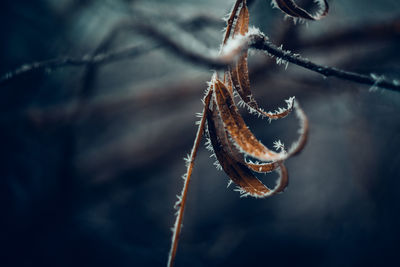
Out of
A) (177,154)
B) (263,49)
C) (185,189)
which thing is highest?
(177,154)

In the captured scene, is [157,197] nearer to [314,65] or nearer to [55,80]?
[55,80]

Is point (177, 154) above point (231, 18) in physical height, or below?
above

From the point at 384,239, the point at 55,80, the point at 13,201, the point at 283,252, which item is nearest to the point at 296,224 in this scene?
the point at 283,252

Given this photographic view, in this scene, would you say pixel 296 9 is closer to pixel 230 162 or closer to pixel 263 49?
pixel 263 49

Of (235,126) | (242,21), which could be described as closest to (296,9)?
(242,21)

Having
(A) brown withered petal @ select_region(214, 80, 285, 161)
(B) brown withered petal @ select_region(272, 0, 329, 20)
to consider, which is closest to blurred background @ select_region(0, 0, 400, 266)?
(B) brown withered petal @ select_region(272, 0, 329, 20)

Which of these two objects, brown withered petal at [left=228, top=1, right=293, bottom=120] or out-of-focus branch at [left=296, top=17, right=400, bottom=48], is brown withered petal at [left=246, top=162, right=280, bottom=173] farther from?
out-of-focus branch at [left=296, top=17, right=400, bottom=48]

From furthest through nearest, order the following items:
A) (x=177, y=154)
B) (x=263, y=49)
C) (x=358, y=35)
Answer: (x=177, y=154) → (x=358, y=35) → (x=263, y=49)
